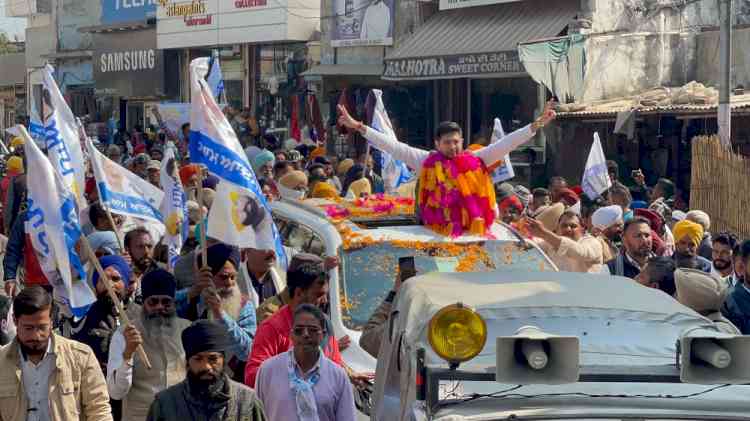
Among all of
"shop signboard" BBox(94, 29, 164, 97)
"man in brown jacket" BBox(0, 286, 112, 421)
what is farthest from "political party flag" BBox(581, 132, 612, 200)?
"shop signboard" BBox(94, 29, 164, 97)

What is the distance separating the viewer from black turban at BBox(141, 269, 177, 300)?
256 inches

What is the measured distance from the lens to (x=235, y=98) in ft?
108

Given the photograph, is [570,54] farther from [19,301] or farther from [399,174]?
[19,301]

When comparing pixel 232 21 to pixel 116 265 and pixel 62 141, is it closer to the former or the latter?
pixel 62 141

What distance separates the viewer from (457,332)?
421cm

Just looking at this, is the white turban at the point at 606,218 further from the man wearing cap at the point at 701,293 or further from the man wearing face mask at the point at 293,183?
the man wearing cap at the point at 701,293

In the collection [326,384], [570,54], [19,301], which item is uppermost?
[570,54]

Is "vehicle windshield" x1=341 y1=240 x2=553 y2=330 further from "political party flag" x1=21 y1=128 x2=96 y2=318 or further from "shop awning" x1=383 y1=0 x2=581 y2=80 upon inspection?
"shop awning" x1=383 y1=0 x2=581 y2=80

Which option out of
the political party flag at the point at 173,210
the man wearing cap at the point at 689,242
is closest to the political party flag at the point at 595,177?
the political party flag at the point at 173,210

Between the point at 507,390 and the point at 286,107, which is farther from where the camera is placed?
the point at 286,107

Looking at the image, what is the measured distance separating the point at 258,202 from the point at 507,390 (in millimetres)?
4001

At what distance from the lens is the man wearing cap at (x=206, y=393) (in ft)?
17.3

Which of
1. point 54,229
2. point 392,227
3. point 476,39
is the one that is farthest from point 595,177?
point 476,39

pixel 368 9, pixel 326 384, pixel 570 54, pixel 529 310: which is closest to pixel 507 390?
pixel 529 310
